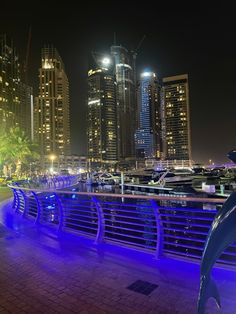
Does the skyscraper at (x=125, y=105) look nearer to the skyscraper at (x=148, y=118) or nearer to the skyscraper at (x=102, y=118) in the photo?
the skyscraper at (x=102, y=118)

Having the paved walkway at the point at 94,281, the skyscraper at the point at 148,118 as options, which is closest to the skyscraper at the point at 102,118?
the skyscraper at the point at 148,118

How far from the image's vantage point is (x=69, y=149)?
172 meters

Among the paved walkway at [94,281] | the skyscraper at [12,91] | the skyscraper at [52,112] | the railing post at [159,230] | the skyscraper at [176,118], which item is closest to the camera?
the paved walkway at [94,281]

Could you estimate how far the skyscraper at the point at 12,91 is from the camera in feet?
428

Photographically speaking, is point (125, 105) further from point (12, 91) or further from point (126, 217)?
point (126, 217)

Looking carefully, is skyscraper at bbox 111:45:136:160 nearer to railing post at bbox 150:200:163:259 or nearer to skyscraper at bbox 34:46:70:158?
skyscraper at bbox 34:46:70:158

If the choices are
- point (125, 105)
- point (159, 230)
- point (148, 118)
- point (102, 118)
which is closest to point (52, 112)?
point (102, 118)

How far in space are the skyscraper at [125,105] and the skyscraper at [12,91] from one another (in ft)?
177

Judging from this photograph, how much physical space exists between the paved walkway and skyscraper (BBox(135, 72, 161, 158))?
14587 centimetres

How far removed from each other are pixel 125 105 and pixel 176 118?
1541 inches

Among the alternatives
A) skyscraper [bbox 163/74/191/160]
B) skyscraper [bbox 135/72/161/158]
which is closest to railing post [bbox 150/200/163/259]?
skyscraper [bbox 163/74/191/160]

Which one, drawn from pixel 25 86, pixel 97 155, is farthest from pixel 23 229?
pixel 25 86

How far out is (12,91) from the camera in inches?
5438

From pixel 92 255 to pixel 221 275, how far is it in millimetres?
2700
